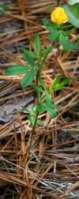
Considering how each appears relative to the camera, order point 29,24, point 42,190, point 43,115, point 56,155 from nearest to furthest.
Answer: point 42,190 → point 56,155 → point 43,115 → point 29,24

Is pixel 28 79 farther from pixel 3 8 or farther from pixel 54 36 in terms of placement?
pixel 3 8

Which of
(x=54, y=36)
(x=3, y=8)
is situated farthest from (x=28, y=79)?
(x=3, y=8)

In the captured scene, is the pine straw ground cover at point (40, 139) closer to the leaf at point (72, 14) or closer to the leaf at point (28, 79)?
the leaf at point (28, 79)

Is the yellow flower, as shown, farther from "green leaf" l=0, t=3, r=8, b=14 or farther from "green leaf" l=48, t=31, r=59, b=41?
"green leaf" l=0, t=3, r=8, b=14

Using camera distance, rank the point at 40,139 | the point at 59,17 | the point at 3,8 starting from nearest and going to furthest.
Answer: the point at 59,17 < the point at 40,139 < the point at 3,8

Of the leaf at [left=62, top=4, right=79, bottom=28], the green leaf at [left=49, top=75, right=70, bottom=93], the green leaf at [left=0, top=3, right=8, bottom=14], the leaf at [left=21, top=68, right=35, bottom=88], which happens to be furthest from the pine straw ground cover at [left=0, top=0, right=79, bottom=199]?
the leaf at [left=62, top=4, right=79, bottom=28]

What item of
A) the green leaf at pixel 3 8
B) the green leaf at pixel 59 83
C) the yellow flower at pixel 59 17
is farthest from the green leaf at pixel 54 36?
the green leaf at pixel 3 8

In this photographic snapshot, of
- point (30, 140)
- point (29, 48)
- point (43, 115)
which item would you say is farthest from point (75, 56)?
point (30, 140)

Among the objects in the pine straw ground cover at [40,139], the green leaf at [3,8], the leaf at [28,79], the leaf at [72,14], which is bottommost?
the pine straw ground cover at [40,139]

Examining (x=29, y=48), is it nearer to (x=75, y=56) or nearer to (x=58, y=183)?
(x=75, y=56)
